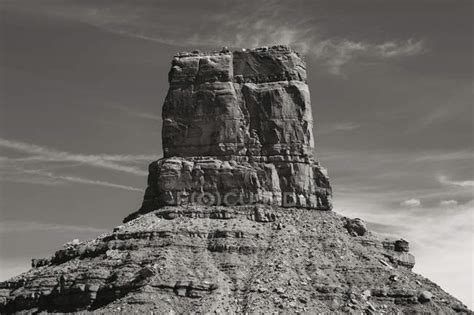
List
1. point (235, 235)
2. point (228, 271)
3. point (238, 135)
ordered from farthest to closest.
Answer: point (238, 135)
point (235, 235)
point (228, 271)

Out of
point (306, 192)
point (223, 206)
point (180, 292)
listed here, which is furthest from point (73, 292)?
point (306, 192)

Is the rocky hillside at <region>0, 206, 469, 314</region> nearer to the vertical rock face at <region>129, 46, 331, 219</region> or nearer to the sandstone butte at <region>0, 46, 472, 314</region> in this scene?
the sandstone butte at <region>0, 46, 472, 314</region>

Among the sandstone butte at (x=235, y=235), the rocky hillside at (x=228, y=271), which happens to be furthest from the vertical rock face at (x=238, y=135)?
the rocky hillside at (x=228, y=271)

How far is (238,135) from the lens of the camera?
121000 millimetres

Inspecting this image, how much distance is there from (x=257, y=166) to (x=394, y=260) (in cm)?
1792

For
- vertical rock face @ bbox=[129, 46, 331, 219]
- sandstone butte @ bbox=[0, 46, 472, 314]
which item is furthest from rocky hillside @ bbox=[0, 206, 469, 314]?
vertical rock face @ bbox=[129, 46, 331, 219]

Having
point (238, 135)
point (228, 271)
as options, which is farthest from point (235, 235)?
point (238, 135)

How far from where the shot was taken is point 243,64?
123812 mm

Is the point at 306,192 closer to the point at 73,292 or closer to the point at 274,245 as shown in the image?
the point at 274,245

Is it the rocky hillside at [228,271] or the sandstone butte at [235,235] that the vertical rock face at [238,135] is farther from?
the rocky hillside at [228,271]

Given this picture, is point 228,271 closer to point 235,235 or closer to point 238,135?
point 235,235

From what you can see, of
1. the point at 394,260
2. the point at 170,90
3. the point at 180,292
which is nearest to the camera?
the point at 180,292

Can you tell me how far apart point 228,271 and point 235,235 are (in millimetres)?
5457

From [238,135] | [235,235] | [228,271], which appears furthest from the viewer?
[238,135]
